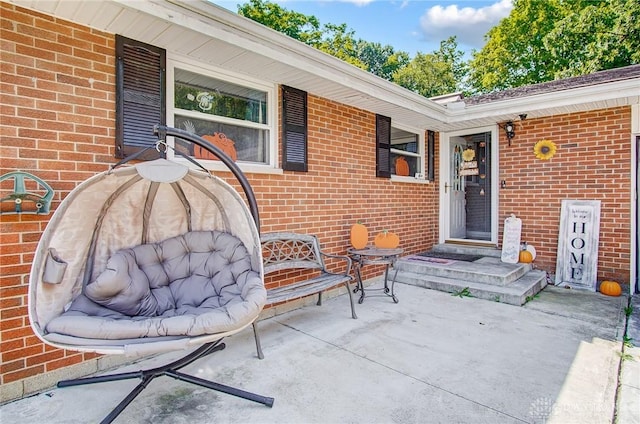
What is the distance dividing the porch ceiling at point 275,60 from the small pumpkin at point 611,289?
255 cm

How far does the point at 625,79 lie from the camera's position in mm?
4473

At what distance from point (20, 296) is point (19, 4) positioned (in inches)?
80.3

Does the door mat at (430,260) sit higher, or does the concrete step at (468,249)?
the concrete step at (468,249)

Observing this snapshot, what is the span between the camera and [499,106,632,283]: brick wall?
16.8 feet

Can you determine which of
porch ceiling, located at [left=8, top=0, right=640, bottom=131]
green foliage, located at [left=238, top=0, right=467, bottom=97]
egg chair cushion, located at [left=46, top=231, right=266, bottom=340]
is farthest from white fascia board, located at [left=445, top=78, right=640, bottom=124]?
green foliage, located at [left=238, top=0, right=467, bottom=97]

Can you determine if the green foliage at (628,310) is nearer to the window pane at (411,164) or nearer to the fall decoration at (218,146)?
the window pane at (411,164)

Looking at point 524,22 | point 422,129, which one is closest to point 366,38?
point 524,22

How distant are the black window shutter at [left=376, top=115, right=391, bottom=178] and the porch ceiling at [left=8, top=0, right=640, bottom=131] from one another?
0.17 m

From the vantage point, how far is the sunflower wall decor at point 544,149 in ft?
18.7

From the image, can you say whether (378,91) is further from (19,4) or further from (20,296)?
(20,296)

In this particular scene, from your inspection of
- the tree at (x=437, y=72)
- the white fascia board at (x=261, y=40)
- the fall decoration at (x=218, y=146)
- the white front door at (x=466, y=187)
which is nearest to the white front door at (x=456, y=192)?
the white front door at (x=466, y=187)

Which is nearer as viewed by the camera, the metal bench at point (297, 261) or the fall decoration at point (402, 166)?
the metal bench at point (297, 261)

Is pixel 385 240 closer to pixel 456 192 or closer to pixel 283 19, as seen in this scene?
pixel 456 192

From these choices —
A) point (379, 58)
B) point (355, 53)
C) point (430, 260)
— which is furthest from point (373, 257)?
point (379, 58)
